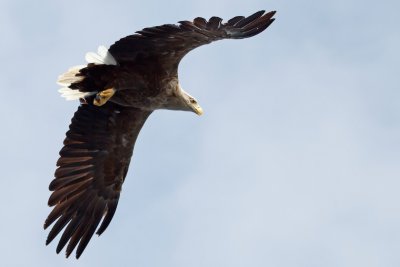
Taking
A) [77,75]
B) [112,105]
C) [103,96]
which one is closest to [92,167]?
[112,105]

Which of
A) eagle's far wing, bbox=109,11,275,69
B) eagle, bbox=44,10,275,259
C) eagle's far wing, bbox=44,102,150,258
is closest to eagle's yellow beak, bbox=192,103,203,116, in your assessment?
eagle, bbox=44,10,275,259

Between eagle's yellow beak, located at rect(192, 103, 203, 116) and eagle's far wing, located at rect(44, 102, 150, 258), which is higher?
eagle's yellow beak, located at rect(192, 103, 203, 116)

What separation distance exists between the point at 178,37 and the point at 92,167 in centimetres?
336

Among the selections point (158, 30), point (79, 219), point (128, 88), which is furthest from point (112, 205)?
point (158, 30)

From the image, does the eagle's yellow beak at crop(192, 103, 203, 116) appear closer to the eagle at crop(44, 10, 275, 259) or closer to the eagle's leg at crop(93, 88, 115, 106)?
the eagle at crop(44, 10, 275, 259)

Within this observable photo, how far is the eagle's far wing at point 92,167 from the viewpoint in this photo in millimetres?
17625

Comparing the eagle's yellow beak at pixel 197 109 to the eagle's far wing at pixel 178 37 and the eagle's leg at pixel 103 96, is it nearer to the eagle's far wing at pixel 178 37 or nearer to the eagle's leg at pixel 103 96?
the eagle's far wing at pixel 178 37

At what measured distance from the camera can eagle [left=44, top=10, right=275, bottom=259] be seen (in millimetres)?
15922

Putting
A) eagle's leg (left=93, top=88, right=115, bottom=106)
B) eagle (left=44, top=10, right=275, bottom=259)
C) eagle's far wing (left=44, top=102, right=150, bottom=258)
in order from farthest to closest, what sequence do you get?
1. eagle's far wing (left=44, top=102, right=150, bottom=258)
2. eagle's leg (left=93, top=88, right=115, bottom=106)
3. eagle (left=44, top=10, right=275, bottom=259)

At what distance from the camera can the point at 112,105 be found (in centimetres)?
1816

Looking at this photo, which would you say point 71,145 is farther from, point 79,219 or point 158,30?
point 158,30

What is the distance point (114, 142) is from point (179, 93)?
1644 millimetres

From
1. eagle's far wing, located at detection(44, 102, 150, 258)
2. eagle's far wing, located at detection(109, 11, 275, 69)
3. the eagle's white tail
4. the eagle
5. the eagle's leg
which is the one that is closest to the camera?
eagle's far wing, located at detection(109, 11, 275, 69)

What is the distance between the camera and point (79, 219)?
17641mm
